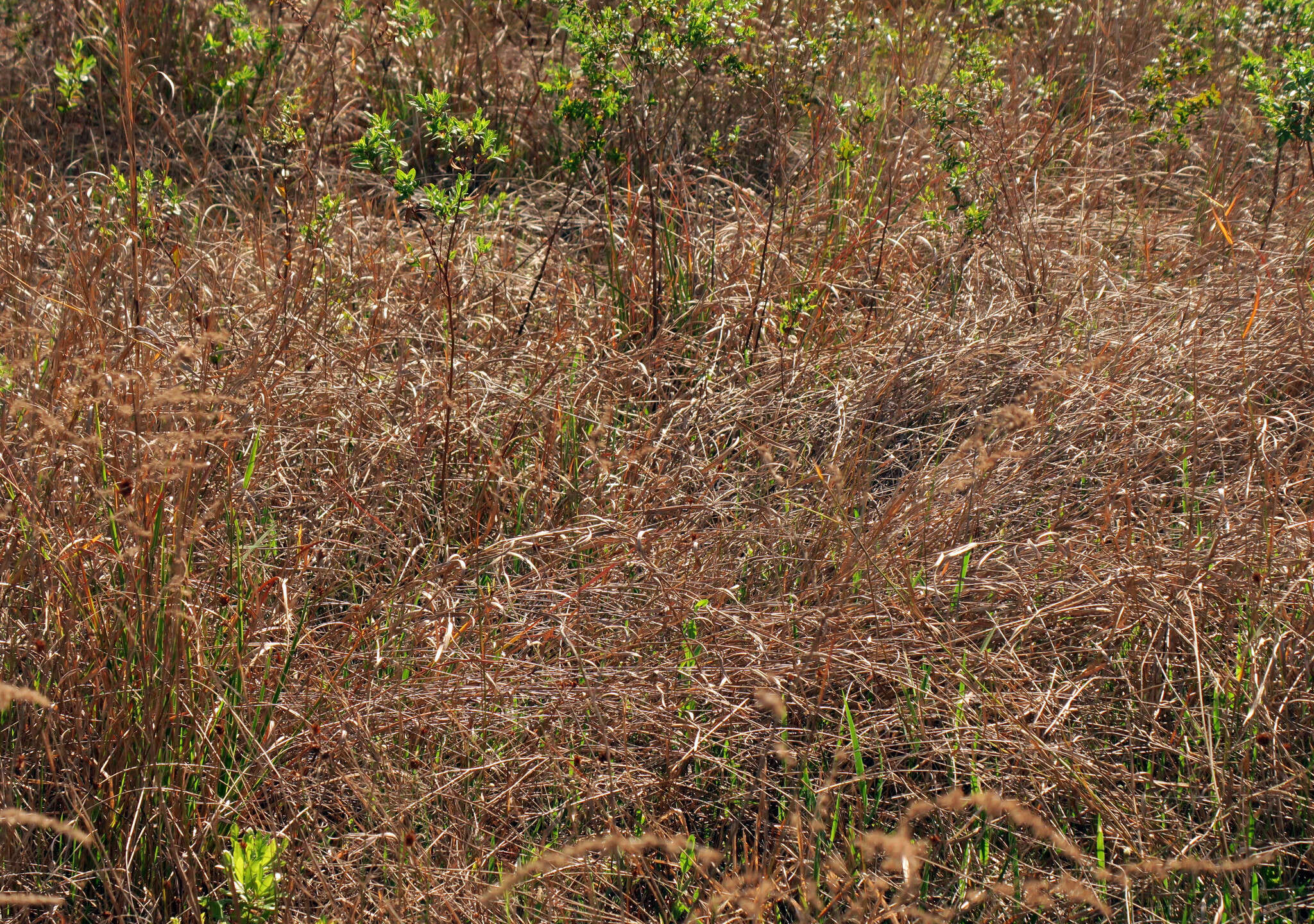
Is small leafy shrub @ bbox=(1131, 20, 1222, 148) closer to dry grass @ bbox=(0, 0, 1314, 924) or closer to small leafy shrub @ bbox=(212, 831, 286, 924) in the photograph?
dry grass @ bbox=(0, 0, 1314, 924)

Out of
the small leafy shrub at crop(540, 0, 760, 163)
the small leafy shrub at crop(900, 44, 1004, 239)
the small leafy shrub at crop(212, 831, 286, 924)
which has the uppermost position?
the small leafy shrub at crop(540, 0, 760, 163)

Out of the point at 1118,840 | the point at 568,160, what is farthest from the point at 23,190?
the point at 1118,840

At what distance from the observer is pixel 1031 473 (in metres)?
2.30

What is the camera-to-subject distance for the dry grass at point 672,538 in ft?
4.95

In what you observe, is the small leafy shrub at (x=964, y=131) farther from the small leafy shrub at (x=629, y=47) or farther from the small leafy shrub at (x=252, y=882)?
the small leafy shrub at (x=252, y=882)

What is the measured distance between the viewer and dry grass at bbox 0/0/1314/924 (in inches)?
59.4

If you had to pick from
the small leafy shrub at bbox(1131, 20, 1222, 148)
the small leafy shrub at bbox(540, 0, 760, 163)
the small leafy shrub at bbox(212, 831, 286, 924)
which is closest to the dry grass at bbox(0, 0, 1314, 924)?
the small leafy shrub at bbox(212, 831, 286, 924)

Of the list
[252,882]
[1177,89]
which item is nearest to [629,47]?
[252,882]

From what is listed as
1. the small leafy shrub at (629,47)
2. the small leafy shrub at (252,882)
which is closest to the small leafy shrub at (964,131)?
the small leafy shrub at (629,47)

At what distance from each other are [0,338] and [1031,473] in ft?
7.09

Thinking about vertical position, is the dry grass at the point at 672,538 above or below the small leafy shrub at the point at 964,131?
below

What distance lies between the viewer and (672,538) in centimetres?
210

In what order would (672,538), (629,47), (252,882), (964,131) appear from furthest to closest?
(964,131), (629,47), (672,538), (252,882)

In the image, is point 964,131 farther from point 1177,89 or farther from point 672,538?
point 672,538
